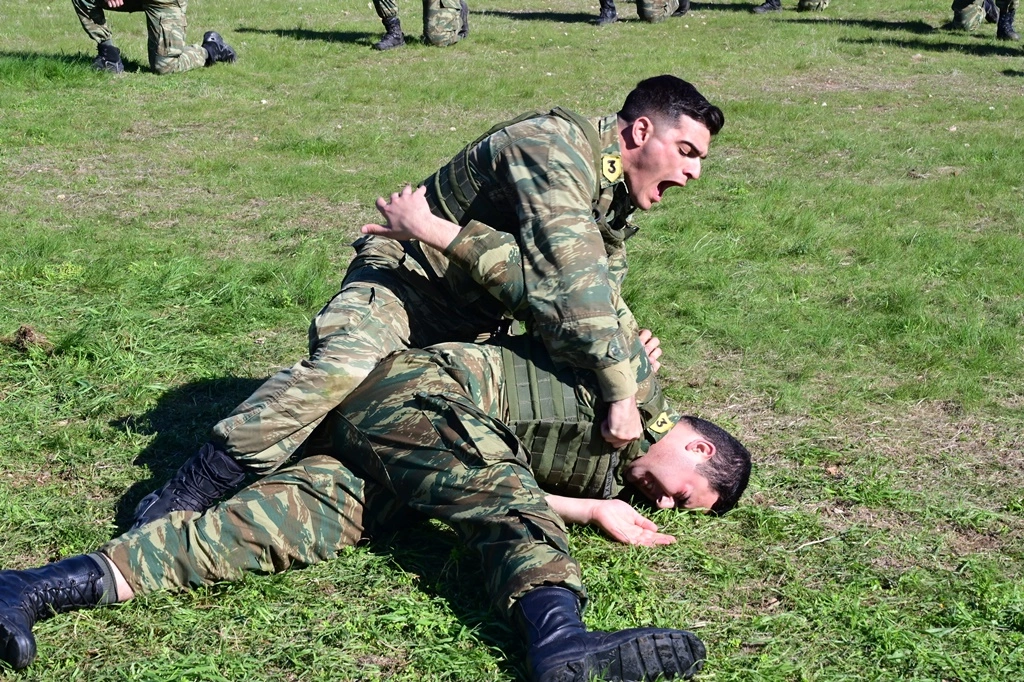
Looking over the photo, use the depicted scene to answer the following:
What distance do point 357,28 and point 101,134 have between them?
6952 mm

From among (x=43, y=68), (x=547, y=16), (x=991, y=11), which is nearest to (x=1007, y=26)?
(x=991, y=11)

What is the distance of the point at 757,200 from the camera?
8.57 metres

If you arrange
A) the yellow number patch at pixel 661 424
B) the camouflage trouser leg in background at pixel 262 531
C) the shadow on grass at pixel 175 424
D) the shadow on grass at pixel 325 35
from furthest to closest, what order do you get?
the shadow on grass at pixel 325 35
the shadow on grass at pixel 175 424
the yellow number patch at pixel 661 424
the camouflage trouser leg in background at pixel 262 531

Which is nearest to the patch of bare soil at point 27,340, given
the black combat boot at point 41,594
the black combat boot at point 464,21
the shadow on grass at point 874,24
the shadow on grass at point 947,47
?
the black combat boot at point 41,594

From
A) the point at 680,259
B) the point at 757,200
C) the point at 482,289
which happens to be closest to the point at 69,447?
the point at 482,289

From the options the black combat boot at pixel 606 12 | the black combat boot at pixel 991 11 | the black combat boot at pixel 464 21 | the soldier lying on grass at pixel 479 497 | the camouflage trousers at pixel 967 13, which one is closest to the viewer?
the soldier lying on grass at pixel 479 497

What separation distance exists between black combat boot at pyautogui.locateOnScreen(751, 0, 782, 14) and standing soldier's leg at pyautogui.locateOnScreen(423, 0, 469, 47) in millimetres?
6388

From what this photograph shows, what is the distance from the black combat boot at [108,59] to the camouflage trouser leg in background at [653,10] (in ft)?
29.5

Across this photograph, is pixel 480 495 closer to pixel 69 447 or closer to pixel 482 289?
pixel 482 289

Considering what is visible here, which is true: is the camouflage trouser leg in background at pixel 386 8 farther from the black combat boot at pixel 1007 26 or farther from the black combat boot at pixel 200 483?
the black combat boot at pixel 200 483

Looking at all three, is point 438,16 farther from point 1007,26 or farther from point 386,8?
point 1007,26

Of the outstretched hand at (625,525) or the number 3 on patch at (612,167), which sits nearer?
the outstretched hand at (625,525)

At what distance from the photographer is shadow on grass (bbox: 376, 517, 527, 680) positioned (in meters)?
3.55

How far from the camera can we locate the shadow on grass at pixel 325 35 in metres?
15.1
